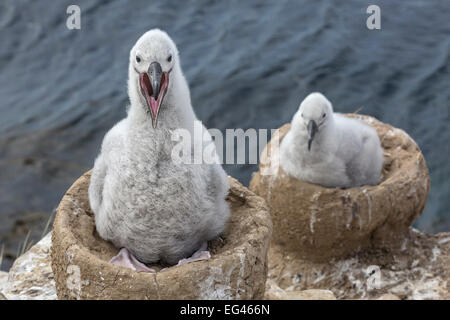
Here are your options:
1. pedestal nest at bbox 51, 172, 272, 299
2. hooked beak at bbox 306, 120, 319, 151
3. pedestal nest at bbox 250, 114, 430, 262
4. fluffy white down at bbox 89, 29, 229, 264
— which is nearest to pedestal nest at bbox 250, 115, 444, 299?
pedestal nest at bbox 250, 114, 430, 262

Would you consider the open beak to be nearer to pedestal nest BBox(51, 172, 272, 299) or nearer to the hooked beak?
pedestal nest BBox(51, 172, 272, 299)

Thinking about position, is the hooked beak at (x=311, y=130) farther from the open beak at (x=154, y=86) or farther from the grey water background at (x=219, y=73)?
the grey water background at (x=219, y=73)

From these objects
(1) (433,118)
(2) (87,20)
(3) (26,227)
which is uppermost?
(2) (87,20)

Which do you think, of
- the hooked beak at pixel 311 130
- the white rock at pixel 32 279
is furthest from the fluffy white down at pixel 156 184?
the hooked beak at pixel 311 130

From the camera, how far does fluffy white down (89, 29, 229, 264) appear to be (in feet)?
10.8

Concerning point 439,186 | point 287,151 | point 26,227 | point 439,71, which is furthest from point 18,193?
point 439,71

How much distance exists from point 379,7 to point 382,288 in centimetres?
535

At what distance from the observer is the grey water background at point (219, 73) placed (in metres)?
7.91

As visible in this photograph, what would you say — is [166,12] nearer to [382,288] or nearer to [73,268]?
[382,288]

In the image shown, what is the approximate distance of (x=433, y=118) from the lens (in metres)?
7.89

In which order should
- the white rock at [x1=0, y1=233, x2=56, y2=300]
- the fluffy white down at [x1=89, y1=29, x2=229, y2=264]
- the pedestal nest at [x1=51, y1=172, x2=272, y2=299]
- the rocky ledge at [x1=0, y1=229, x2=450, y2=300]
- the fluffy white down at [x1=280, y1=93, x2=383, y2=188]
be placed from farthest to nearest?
the fluffy white down at [x1=280, y1=93, x2=383, y2=188], the rocky ledge at [x1=0, y1=229, x2=450, y2=300], the white rock at [x1=0, y1=233, x2=56, y2=300], the fluffy white down at [x1=89, y1=29, x2=229, y2=264], the pedestal nest at [x1=51, y1=172, x2=272, y2=299]

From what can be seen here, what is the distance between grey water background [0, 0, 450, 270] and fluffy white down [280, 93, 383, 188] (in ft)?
7.55

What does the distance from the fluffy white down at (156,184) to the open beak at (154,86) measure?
0.17ft
